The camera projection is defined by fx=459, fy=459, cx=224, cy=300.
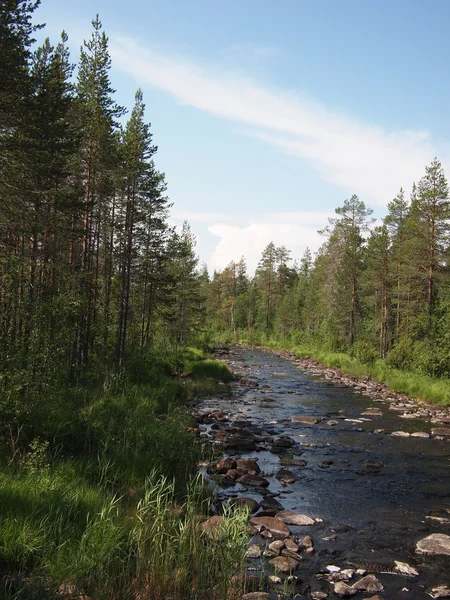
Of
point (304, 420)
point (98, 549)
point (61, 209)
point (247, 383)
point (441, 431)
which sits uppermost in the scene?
point (61, 209)

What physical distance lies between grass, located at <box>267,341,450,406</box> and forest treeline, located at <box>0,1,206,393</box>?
1377cm

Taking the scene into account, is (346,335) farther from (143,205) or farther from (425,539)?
(425,539)

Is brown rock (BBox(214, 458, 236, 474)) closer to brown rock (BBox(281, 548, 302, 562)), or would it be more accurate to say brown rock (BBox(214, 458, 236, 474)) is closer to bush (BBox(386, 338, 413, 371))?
brown rock (BBox(281, 548, 302, 562))

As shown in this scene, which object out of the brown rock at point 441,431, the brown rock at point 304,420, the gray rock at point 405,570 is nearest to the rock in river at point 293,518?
the gray rock at point 405,570

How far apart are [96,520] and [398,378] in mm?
23772

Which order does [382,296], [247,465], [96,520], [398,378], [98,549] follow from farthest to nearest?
[382,296]
[398,378]
[247,465]
[96,520]
[98,549]

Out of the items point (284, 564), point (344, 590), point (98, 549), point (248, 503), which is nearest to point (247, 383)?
point (248, 503)

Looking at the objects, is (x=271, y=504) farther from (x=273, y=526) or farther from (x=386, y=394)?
(x=386, y=394)

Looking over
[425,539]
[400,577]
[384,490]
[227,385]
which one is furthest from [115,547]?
[227,385]

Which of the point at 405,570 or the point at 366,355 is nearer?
the point at 405,570

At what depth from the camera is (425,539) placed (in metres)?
8.10

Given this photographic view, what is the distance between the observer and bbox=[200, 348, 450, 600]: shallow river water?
7.23m

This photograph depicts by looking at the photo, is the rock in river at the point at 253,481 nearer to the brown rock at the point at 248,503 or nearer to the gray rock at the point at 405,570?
the brown rock at the point at 248,503

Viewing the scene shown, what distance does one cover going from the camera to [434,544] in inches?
311
